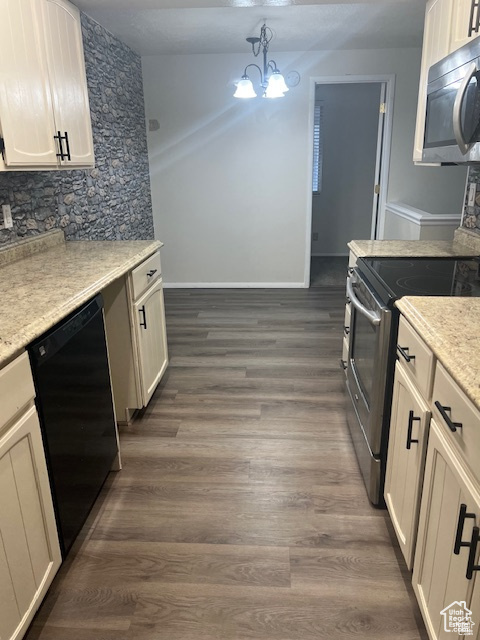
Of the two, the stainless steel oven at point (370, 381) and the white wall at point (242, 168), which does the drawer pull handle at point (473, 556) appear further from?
the white wall at point (242, 168)

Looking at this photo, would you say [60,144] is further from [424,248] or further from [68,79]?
[424,248]

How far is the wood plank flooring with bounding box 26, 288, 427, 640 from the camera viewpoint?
1.54 meters

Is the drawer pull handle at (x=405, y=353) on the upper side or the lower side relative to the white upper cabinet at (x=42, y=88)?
lower

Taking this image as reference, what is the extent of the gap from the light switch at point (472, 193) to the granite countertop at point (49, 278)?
1962 mm

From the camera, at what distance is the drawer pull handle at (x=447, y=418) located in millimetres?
1159

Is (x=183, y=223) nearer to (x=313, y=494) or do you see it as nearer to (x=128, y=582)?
(x=313, y=494)

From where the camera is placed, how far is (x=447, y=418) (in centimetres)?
120

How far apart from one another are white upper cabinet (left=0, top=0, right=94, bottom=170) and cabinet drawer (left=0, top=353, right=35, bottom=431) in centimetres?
102

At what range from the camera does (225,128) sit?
5031 mm

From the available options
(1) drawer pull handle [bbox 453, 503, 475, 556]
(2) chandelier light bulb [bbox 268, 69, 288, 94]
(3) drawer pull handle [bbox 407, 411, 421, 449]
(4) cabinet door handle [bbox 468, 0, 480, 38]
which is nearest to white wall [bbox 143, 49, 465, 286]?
(2) chandelier light bulb [bbox 268, 69, 288, 94]

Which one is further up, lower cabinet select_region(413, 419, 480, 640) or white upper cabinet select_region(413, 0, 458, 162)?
white upper cabinet select_region(413, 0, 458, 162)

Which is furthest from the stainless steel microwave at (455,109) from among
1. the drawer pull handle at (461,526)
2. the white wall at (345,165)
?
the white wall at (345,165)

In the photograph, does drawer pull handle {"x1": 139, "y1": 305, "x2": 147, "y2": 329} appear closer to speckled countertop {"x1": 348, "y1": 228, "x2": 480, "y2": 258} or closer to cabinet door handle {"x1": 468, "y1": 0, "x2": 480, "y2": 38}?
speckled countertop {"x1": 348, "y1": 228, "x2": 480, "y2": 258}

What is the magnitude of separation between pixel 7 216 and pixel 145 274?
2.50 feet
